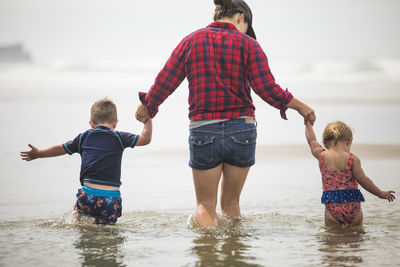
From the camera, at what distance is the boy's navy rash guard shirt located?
3977mm

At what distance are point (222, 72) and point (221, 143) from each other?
0.47 metres

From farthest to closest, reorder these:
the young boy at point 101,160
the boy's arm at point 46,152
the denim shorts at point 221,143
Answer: the boy's arm at point 46,152 → the young boy at point 101,160 → the denim shorts at point 221,143

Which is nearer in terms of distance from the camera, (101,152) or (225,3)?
(225,3)

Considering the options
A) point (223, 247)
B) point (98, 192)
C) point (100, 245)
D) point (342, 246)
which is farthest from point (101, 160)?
point (342, 246)

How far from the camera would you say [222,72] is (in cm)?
371

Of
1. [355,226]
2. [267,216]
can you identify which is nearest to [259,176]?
[267,216]

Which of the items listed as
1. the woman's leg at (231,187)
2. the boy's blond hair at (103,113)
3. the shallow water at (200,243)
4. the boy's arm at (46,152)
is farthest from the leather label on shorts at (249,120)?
the boy's arm at (46,152)

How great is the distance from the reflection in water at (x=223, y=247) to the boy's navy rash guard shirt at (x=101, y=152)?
80 centimetres

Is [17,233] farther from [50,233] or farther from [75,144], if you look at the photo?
[75,144]

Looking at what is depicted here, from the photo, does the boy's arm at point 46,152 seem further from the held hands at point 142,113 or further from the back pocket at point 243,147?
the back pocket at point 243,147

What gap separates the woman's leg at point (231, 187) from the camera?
3873mm

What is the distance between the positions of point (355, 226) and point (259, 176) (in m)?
2.56

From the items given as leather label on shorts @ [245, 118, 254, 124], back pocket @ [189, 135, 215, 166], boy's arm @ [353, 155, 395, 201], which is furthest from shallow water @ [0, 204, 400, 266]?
leather label on shorts @ [245, 118, 254, 124]

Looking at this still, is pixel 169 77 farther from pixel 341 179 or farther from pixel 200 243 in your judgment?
pixel 341 179
